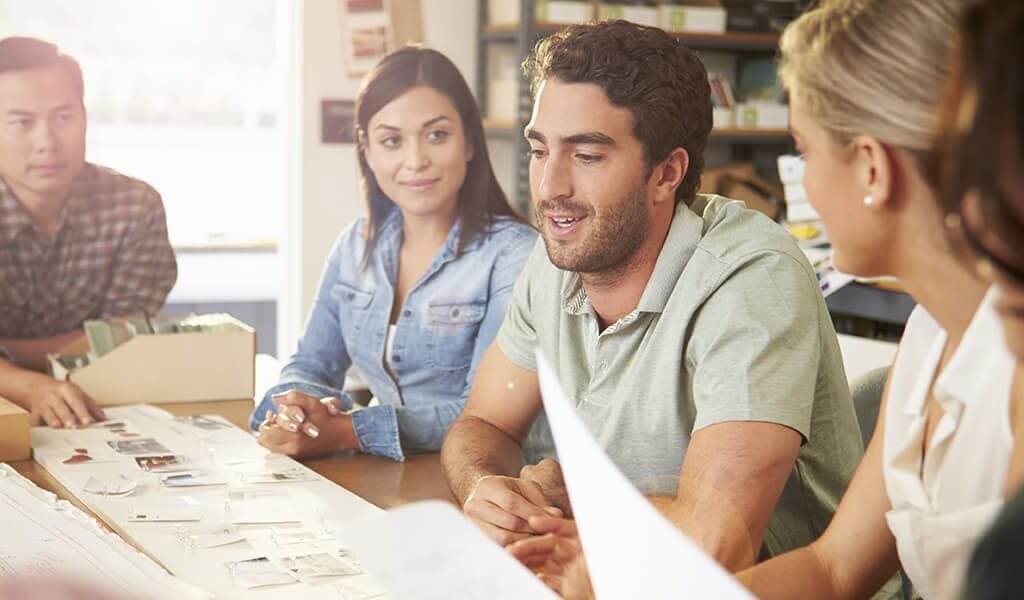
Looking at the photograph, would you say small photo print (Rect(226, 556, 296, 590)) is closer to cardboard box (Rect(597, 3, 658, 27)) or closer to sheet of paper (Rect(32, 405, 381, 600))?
sheet of paper (Rect(32, 405, 381, 600))

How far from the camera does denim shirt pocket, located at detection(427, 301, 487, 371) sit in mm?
2076

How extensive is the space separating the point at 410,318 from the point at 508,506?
36.1 inches

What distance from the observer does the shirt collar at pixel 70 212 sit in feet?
7.33

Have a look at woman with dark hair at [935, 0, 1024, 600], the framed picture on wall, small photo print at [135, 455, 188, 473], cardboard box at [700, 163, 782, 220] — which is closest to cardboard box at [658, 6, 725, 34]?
cardboard box at [700, 163, 782, 220]

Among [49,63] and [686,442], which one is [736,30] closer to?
[49,63]

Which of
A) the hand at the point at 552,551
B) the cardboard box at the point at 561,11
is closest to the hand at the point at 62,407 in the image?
the hand at the point at 552,551

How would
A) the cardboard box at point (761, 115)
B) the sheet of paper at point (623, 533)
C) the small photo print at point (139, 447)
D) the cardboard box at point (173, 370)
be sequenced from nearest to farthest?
the sheet of paper at point (623, 533) → the small photo print at point (139, 447) → the cardboard box at point (173, 370) → the cardboard box at point (761, 115)

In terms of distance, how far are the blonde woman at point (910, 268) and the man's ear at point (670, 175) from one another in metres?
0.46

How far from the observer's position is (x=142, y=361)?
2020 mm

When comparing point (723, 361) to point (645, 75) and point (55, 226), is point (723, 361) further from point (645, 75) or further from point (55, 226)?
point (55, 226)

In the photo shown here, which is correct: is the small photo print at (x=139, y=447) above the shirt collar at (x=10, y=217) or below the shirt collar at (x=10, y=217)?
below

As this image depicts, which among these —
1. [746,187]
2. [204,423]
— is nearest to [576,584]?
[204,423]

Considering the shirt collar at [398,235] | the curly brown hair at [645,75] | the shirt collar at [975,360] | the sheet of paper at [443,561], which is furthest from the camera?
the shirt collar at [398,235]

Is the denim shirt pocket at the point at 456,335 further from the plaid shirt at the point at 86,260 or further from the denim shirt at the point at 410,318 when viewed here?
the plaid shirt at the point at 86,260
